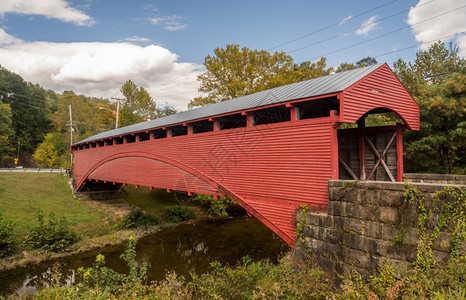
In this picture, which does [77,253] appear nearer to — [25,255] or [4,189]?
[25,255]

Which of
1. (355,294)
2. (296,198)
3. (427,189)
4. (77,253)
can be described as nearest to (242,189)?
(296,198)

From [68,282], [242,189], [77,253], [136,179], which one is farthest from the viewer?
[136,179]

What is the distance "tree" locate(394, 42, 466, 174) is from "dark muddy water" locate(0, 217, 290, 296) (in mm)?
10135

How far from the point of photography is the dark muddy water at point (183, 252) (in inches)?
491

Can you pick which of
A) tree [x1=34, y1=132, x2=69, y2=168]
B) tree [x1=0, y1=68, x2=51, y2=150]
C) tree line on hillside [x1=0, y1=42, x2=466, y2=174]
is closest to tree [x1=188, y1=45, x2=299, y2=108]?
tree line on hillside [x1=0, y1=42, x2=466, y2=174]

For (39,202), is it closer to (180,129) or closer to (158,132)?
(158,132)

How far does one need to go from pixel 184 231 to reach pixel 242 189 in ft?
36.4

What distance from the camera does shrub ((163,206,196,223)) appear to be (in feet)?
71.4

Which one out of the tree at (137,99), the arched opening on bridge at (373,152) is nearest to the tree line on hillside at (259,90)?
the tree at (137,99)

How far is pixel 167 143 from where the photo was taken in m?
14.1

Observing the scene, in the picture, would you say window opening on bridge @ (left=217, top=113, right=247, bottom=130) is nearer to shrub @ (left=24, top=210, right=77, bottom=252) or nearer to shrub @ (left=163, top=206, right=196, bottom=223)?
shrub @ (left=163, top=206, right=196, bottom=223)

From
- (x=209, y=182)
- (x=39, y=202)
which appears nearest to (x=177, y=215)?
(x=39, y=202)

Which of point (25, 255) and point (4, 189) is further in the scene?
point (4, 189)

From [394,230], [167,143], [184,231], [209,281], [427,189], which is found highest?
[167,143]
